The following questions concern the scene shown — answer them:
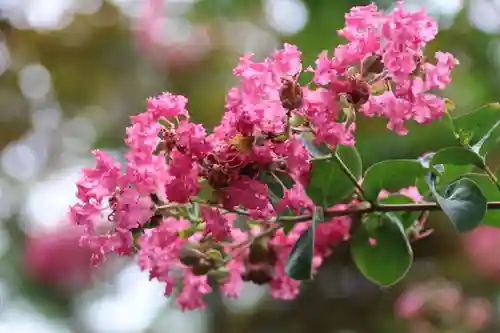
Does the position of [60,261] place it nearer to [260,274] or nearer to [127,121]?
[127,121]

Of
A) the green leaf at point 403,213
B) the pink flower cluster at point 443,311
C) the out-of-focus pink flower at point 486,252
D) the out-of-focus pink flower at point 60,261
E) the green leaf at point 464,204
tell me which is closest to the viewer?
the green leaf at point 464,204

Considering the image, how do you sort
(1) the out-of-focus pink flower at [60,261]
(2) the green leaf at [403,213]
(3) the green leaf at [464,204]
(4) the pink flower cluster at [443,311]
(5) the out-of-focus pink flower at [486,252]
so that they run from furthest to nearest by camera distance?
(1) the out-of-focus pink flower at [60,261] → (5) the out-of-focus pink flower at [486,252] → (4) the pink flower cluster at [443,311] → (2) the green leaf at [403,213] → (3) the green leaf at [464,204]

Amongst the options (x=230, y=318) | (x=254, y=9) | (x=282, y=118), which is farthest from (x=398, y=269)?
(x=254, y=9)

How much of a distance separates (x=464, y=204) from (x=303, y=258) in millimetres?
89

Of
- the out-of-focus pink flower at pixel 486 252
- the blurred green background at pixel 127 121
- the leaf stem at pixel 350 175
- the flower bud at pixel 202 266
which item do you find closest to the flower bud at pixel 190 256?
the flower bud at pixel 202 266

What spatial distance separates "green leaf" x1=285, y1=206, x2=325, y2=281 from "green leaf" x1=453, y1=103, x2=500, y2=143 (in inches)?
4.1

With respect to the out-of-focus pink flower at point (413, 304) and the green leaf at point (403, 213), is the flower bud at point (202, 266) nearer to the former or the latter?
the green leaf at point (403, 213)

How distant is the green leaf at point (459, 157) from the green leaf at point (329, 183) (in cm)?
5

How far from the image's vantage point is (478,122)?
0.47m

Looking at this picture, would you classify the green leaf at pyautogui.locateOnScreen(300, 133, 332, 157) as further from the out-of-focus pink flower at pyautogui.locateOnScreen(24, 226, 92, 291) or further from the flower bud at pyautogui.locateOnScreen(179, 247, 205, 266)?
the out-of-focus pink flower at pyautogui.locateOnScreen(24, 226, 92, 291)

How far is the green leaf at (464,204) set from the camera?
0.40 meters

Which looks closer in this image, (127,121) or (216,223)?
(216,223)

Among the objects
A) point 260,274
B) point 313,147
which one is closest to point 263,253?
point 260,274

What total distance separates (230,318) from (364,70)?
974 mm
